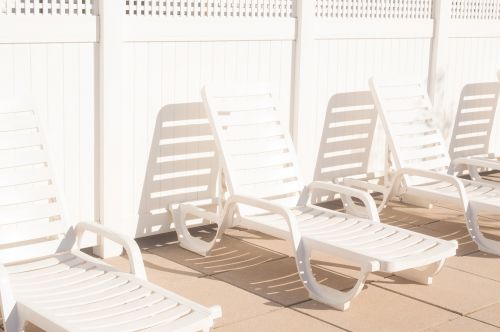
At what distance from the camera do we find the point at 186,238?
595cm

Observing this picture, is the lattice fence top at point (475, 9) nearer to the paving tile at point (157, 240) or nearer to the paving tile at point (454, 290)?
the paving tile at point (454, 290)

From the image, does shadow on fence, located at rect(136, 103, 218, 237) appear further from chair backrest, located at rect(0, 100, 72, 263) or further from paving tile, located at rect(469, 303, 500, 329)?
paving tile, located at rect(469, 303, 500, 329)

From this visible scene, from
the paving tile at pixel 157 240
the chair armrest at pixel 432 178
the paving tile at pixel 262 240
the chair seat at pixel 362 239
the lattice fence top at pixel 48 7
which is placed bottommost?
the paving tile at pixel 157 240

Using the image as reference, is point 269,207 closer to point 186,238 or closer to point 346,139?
point 186,238

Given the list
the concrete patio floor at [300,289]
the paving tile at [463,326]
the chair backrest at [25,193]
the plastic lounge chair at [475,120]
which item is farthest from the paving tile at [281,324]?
the plastic lounge chair at [475,120]

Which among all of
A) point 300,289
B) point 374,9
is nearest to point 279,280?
point 300,289

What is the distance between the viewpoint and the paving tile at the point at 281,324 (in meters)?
4.49

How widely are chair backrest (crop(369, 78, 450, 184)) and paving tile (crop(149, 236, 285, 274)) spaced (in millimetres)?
1434

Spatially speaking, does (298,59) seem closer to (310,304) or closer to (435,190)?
(435,190)

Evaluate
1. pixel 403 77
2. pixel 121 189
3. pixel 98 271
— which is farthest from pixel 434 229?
pixel 98 271

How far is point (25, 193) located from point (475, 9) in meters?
5.24

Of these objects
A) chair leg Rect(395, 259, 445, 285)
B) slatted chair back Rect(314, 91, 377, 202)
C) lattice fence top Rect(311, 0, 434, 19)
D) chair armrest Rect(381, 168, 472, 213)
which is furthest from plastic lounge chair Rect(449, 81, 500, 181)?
chair leg Rect(395, 259, 445, 285)

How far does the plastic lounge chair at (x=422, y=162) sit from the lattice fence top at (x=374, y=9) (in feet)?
2.08

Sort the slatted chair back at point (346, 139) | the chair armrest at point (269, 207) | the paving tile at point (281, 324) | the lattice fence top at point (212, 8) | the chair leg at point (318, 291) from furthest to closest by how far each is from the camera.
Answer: the slatted chair back at point (346, 139)
the lattice fence top at point (212, 8)
the chair armrest at point (269, 207)
the chair leg at point (318, 291)
the paving tile at point (281, 324)
